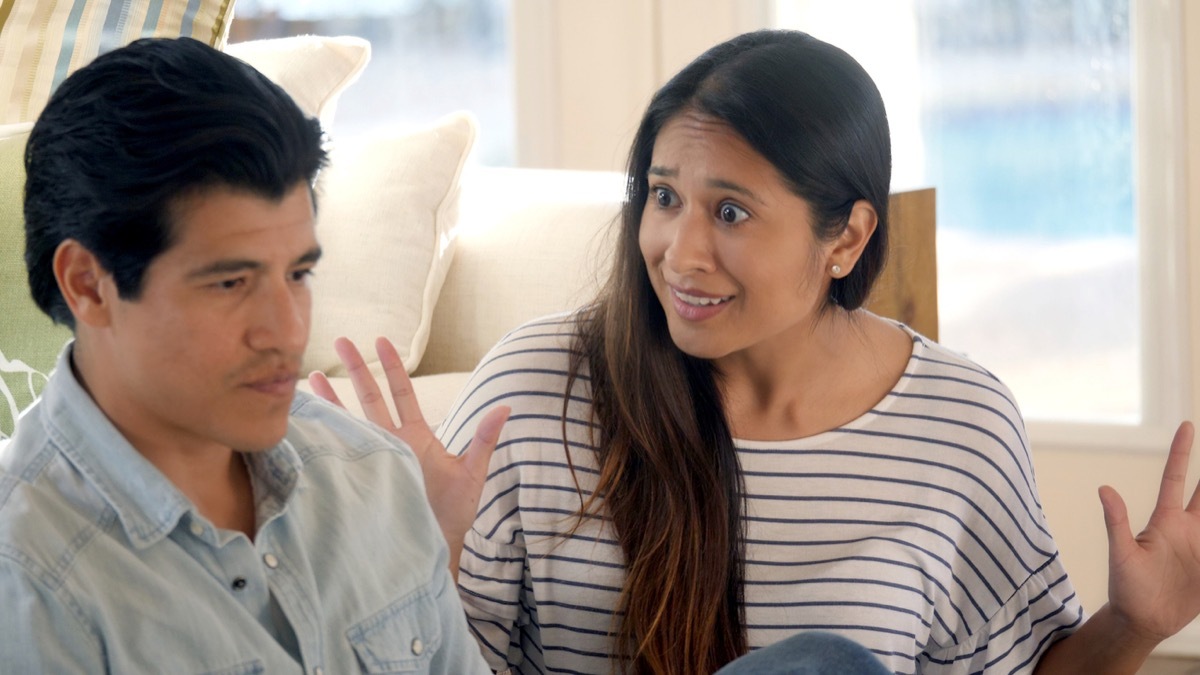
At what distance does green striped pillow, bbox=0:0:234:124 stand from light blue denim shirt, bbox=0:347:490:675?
0.93 meters

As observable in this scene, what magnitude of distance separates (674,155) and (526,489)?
0.36m

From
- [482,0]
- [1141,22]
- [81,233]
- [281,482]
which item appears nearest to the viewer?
[81,233]

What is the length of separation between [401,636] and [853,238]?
0.69 m

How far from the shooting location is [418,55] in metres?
3.14

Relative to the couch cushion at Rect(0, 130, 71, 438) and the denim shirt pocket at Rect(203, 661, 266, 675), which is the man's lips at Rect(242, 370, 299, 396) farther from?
the couch cushion at Rect(0, 130, 71, 438)

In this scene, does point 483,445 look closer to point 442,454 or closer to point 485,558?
point 442,454

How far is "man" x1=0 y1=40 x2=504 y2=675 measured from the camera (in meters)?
0.83


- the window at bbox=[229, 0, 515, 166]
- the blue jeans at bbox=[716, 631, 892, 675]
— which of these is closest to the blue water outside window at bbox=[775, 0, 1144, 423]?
the window at bbox=[229, 0, 515, 166]

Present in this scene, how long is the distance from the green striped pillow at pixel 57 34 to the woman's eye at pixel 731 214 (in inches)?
32.4

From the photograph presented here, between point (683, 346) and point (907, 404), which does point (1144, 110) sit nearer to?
point (907, 404)

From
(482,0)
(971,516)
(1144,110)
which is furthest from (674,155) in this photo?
(482,0)

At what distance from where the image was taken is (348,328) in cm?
177

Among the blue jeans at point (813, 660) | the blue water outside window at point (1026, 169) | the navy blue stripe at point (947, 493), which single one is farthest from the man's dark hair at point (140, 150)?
the blue water outside window at point (1026, 169)

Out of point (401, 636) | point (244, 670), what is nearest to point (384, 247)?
point (401, 636)
